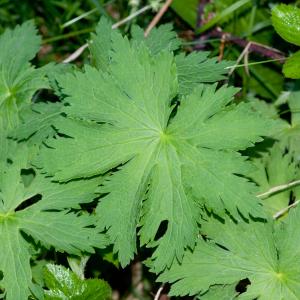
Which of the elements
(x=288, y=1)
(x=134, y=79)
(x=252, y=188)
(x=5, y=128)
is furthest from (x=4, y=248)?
(x=288, y=1)

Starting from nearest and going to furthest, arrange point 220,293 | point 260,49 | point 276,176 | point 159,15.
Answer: point 220,293 < point 276,176 < point 260,49 < point 159,15

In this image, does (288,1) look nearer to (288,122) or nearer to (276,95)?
(276,95)

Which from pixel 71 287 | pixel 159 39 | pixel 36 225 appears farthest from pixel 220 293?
pixel 159 39

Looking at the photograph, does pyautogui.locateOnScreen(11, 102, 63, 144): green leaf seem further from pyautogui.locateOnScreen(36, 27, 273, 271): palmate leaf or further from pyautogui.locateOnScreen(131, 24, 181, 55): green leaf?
pyautogui.locateOnScreen(131, 24, 181, 55): green leaf

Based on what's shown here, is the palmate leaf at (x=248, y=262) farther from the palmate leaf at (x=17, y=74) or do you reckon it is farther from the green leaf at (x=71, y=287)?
the palmate leaf at (x=17, y=74)

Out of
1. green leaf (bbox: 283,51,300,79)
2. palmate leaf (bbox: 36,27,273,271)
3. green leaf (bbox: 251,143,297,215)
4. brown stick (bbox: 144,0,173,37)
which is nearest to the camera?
palmate leaf (bbox: 36,27,273,271)

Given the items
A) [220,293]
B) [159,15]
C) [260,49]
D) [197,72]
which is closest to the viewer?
[220,293]

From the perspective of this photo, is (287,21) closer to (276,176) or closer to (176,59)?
(176,59)

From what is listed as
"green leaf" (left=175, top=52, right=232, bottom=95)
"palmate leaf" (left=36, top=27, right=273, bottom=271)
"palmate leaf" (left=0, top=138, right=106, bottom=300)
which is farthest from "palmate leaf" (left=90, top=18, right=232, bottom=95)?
"palmate leaf" (left=0, top=138, right=106, bottom=300)
